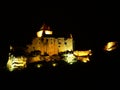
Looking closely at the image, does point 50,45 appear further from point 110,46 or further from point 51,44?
point 110,46

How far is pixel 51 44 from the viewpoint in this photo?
2103 inches

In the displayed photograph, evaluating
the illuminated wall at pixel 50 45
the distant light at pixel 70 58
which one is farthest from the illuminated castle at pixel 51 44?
the distant light at pixel 70 58

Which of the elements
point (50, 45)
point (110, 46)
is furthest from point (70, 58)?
point (110, 46)

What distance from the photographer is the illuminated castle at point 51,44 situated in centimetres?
5309

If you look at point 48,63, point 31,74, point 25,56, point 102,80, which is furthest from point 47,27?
point 102,80

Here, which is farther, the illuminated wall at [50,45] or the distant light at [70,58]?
the illuminated wall at [50,45]

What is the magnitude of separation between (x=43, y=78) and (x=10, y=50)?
14.5m

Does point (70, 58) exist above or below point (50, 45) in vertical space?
below

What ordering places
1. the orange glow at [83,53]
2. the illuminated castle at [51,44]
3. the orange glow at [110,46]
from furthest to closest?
1. the illuminated castle at [51,44]
2. the orange glow at [110,46]
3. the orange glow at [83,53]

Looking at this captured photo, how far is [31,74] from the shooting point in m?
41.0

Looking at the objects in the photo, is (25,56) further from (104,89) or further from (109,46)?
(104,89)

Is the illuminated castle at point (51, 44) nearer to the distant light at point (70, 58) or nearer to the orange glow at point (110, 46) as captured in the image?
the distant light at point (70, 58)

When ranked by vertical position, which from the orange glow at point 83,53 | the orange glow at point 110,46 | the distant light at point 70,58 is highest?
the orange glow at point 110,46

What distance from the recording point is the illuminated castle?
53.1 m
